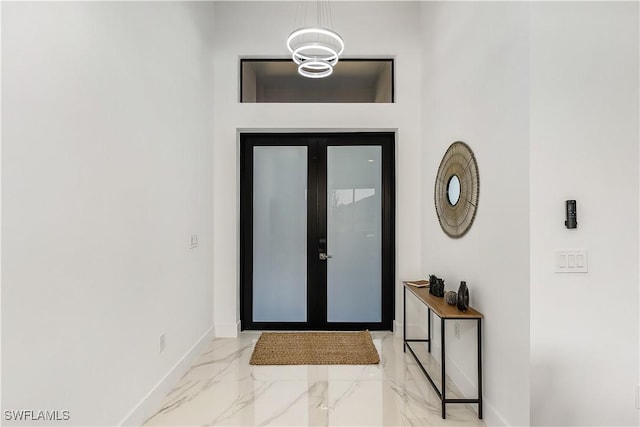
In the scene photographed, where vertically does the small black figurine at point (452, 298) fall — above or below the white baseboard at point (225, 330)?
above

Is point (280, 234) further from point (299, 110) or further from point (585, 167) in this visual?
point (585, 167)

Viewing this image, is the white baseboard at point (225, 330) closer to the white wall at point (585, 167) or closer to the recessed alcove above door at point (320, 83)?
the recessed alcove above door at point (320, 83)

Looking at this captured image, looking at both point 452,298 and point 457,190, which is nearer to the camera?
point 452,298

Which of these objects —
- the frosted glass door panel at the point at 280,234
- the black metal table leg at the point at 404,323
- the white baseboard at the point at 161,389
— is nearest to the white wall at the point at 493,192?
the black metal table leg at the point at 404,323

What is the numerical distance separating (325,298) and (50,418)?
2740 mm

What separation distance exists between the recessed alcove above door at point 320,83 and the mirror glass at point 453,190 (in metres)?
1.48

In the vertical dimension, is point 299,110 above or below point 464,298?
above

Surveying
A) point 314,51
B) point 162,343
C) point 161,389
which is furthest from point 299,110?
point 161,389

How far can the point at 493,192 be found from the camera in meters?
2.10

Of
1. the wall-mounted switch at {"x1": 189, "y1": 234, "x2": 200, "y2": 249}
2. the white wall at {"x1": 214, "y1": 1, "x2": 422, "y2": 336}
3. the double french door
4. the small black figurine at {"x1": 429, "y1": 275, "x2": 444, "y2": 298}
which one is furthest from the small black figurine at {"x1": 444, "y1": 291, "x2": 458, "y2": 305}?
the wall-mounted switch at {"x1": 189, "y1": 234, "x2": 200, "y2": 249}

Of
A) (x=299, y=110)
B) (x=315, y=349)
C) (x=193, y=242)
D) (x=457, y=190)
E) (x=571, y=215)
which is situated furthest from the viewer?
(x=299, y=110)

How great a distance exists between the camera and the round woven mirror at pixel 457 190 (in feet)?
7.81

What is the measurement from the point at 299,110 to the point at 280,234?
53.7 inches

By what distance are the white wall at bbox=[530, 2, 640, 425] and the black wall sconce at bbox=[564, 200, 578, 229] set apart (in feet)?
0.10
